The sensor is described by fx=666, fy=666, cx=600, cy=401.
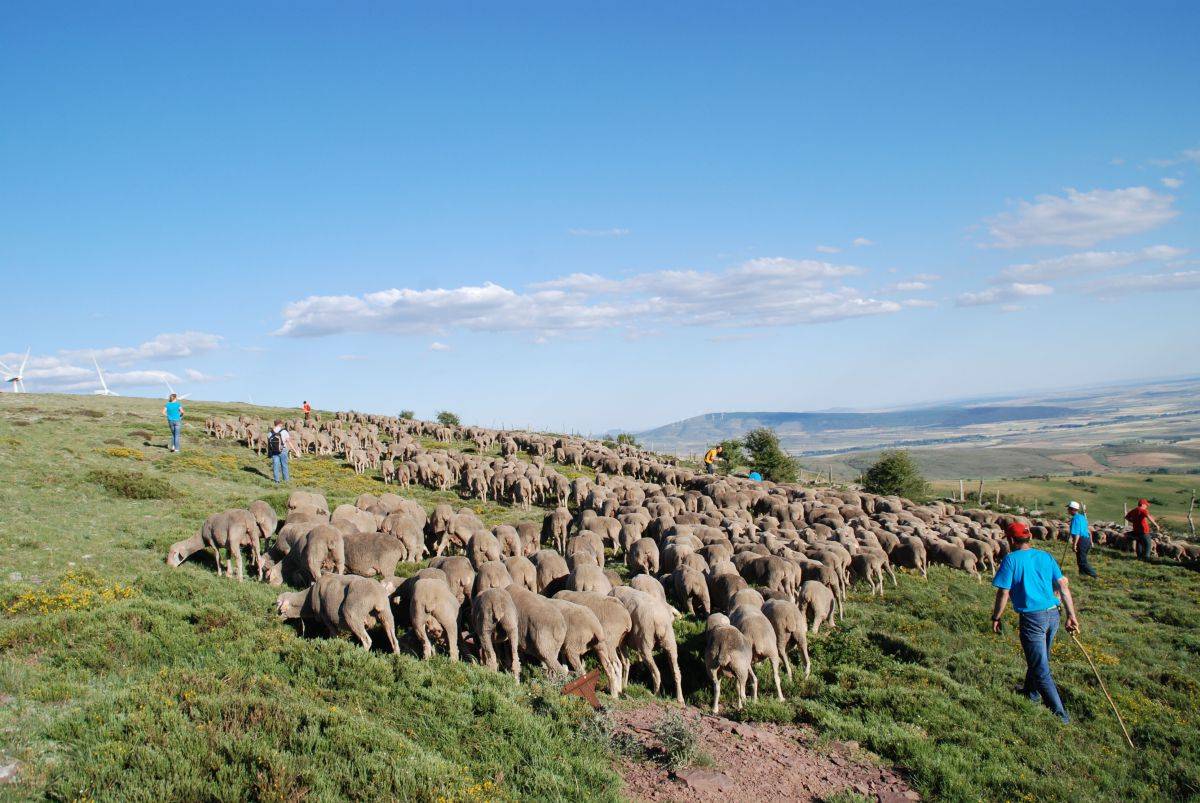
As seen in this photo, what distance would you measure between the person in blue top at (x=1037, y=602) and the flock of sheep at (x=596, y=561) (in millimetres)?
3584

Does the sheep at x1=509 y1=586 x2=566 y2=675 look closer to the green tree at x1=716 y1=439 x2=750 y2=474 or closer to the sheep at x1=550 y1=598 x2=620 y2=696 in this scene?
the sheep at x1=550 y1=598 x2=620 y2=696

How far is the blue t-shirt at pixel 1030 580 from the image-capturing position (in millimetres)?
11039

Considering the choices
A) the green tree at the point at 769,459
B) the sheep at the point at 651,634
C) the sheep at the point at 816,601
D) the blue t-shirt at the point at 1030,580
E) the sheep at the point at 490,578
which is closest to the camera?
the blue t-shirt at the point at 1030,580

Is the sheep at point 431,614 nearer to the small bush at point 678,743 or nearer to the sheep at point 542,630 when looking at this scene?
the sheep at point 542,630

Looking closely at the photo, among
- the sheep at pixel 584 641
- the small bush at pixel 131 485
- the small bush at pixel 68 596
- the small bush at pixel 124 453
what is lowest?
the sheep at pixel 584 641

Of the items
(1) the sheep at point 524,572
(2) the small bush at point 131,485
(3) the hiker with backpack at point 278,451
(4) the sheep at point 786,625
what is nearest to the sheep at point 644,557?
(1) the sheep at point 524,572

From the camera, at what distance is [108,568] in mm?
14984

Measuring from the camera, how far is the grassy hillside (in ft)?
23.6

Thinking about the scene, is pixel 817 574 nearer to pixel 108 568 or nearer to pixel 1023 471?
pixel 108 568

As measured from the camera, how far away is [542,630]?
11.2 meters

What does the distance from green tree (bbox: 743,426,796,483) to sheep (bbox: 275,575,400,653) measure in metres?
46.2

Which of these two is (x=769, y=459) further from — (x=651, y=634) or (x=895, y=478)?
(x=651, y=634)

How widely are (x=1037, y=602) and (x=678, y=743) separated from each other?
6684 millimetres

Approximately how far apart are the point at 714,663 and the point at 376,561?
851 centimetres
